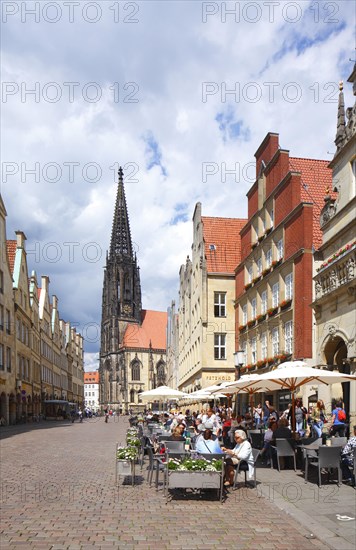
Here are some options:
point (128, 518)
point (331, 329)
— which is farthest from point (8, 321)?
point (128, 518)

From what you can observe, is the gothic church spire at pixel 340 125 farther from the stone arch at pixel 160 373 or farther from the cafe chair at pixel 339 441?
the stone arch at pixel 160 373

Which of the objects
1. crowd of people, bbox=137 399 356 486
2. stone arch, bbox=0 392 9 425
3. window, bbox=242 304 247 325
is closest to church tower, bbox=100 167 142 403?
stone arch, bbox=0 392 9 425

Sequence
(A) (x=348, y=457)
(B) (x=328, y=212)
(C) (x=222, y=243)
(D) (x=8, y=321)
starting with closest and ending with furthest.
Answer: (A) (x=348, y=457) < (B) (x=328, y=212) < (D) (x=8, y=321) < (C) (x=222, y=243)

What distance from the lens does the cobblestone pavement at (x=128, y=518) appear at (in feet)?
25.0

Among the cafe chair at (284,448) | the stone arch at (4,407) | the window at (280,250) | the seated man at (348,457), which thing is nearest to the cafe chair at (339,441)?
the cafe chair at (284,448)

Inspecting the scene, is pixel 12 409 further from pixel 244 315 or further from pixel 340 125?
pixel 340 125

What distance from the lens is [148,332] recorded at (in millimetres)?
139250

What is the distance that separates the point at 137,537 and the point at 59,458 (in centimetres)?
1144

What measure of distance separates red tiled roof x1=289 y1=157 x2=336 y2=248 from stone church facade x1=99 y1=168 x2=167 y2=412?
10456 cm

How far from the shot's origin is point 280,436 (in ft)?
47.9

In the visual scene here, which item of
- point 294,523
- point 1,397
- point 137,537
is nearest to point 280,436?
point 294,523

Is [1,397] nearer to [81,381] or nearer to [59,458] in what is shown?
Result: [59,458]

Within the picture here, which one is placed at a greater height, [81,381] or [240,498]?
[240,498]

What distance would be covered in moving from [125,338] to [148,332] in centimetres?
702
